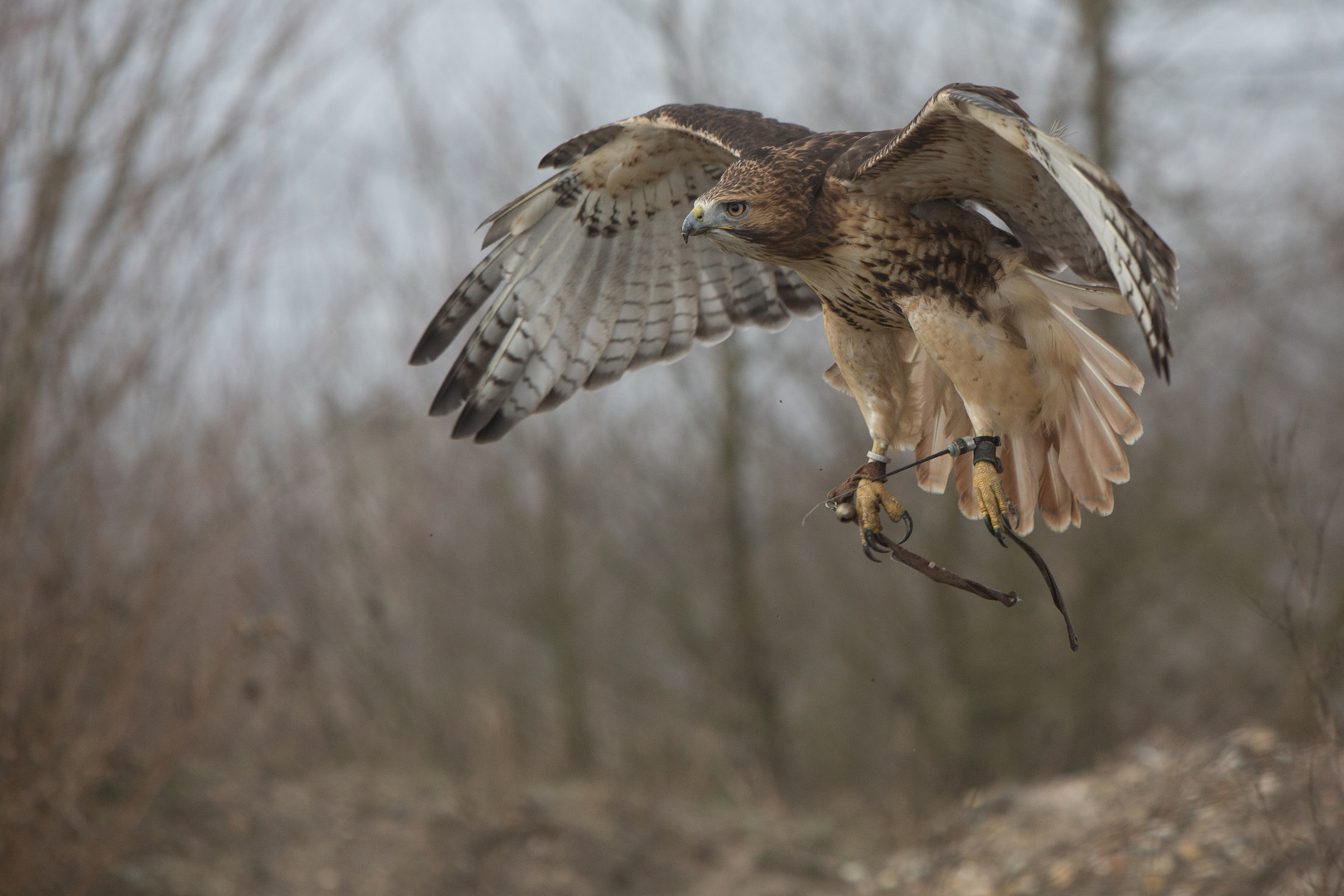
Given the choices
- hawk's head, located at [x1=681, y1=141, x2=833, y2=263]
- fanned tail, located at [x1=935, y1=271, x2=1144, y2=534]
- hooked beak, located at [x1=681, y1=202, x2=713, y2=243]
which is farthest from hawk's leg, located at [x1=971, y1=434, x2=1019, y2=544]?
hooked beak, located at [x1=681, y1=202, x2=713, y2=243]

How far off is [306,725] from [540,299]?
6628mm

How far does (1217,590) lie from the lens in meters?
9.94

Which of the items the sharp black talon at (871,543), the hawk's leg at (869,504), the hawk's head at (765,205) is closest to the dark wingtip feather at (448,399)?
the hawk's head at (765,205)

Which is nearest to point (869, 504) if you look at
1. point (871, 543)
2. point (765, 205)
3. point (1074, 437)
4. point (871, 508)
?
point (871, 508)

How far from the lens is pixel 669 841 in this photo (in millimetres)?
8023

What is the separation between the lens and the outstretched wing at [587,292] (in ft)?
13.0

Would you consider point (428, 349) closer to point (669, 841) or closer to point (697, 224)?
point (697, 224)

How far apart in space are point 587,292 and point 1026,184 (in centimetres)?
164

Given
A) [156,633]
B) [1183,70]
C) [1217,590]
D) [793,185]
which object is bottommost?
[1217,590]

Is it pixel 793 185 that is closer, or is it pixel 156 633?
pixel 793 185

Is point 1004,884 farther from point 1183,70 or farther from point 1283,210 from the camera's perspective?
point 1183,70

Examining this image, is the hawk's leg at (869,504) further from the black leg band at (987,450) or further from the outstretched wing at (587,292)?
the outstretched wing at (587,292)

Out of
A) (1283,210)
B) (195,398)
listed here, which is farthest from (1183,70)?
(195,398)

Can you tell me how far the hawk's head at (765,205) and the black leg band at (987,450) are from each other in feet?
2.48
